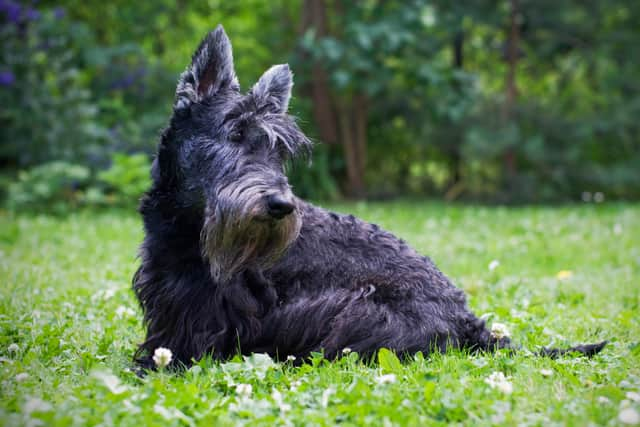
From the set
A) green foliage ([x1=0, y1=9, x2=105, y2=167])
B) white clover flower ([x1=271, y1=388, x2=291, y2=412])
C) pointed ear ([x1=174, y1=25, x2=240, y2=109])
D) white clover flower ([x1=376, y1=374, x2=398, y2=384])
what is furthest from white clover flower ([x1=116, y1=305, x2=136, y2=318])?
green foliage ([x1=0, y1=9, x2=105, y2=167])

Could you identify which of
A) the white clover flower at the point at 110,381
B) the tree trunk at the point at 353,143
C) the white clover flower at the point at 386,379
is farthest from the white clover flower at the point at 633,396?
the tree trunk at the point at 353,143

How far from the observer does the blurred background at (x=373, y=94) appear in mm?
11930

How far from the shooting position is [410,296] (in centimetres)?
381

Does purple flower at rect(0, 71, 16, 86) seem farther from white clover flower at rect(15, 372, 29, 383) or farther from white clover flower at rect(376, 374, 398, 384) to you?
white clover flower at rect(376, 374, 398, 384)

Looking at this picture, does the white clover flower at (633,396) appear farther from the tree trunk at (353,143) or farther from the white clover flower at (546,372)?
the tree trunk at (353,143)

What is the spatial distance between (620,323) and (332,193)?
10.0m

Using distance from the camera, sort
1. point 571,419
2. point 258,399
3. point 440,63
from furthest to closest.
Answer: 1. point 440,63
2. point 258,399
3. point 571,419

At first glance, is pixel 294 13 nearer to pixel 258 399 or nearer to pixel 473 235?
pixel 473 235

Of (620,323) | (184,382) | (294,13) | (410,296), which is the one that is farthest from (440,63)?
(184,382)

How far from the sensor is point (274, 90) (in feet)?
12.6

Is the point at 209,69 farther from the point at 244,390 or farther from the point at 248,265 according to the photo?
the point at 244,390

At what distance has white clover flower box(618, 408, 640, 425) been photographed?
100 inches

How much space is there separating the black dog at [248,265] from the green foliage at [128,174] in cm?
788

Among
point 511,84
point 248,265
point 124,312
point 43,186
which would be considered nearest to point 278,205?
point 248,265
